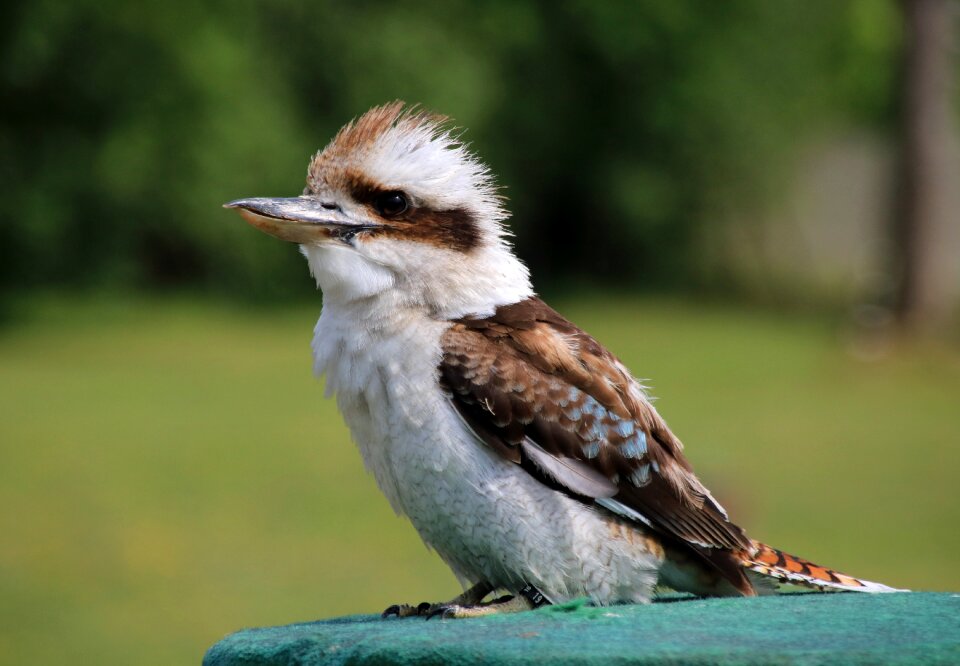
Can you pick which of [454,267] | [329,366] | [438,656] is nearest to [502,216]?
[454,267]

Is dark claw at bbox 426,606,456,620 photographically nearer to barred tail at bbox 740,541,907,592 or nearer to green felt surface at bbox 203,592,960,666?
green felt surface at bbox 203,592,960,666

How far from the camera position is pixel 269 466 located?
38.9ft

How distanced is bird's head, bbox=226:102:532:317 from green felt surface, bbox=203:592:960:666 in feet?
2.45

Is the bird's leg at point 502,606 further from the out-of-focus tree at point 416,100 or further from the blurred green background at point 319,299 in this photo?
the out-of-focus tree at point 416,100

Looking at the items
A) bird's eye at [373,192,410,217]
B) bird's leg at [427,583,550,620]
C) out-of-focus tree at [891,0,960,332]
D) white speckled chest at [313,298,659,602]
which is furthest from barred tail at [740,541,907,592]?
out-of-focus tree at [891,0,960,332]

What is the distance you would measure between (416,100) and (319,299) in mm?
3356

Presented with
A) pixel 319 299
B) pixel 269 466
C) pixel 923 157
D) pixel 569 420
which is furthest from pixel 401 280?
pixel 319 299

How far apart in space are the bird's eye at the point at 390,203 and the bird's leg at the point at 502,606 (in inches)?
35.0

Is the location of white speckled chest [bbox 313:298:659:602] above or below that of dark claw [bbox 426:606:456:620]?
above

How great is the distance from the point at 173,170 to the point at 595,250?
7.42m

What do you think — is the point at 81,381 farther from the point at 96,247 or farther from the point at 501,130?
the point at 501,130

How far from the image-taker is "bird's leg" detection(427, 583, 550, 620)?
9.29 ft

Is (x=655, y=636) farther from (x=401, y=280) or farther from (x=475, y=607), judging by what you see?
(x=401, y=280)

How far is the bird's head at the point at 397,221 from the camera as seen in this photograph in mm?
2998
